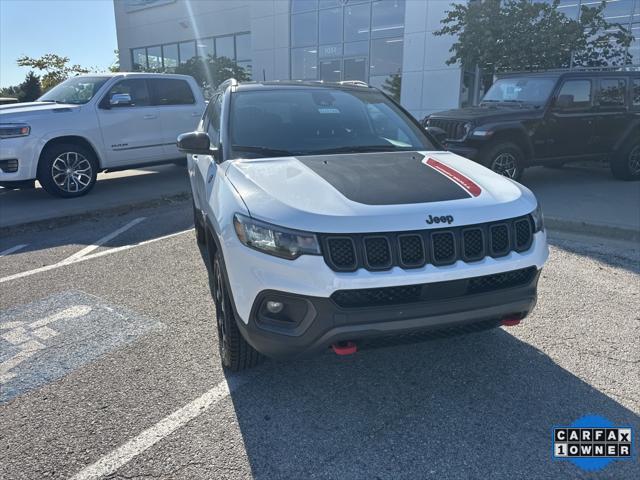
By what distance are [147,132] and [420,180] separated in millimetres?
6832

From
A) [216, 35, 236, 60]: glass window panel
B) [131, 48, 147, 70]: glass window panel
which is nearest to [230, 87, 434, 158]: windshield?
[216, 35, 236, 60]: glass window panel

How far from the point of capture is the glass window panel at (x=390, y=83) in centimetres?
1778

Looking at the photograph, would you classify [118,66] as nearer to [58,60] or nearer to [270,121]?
[58,60]

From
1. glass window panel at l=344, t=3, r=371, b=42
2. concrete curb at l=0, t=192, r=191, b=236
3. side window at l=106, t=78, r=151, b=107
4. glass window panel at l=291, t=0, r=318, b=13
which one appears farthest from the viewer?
glass window panel at l=291, t=0, r=318, b=13

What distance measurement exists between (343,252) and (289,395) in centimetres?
98

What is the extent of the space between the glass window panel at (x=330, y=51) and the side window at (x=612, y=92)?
12.1 meters

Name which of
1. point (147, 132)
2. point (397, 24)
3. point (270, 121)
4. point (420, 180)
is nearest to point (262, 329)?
point (420, 180)

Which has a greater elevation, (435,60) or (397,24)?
(397,24)

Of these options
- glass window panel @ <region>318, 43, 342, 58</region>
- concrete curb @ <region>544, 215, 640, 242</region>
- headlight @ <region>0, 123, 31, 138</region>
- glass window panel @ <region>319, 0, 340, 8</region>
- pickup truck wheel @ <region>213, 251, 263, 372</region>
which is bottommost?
concrete curb @ <region>544, 215, 640, 242</region>

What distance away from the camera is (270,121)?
3682 mm

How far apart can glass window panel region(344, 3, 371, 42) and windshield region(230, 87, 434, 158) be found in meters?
15.4

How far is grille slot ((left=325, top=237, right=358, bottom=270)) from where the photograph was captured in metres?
2.32

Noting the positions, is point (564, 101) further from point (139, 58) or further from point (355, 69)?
point (139, 58)

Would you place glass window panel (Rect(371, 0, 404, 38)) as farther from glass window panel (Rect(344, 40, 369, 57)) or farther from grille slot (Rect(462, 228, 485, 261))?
grille slot (Rect(462, 228, 485, 261))
